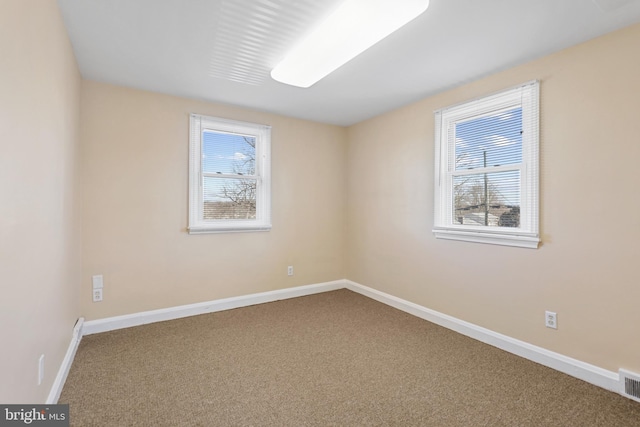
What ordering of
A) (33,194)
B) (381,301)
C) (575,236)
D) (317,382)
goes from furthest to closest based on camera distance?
(381,301) < (575,236) < (317,382) < (33,194)

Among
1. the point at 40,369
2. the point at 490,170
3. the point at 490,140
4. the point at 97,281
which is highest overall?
the point at 490,140

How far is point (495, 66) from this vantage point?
2580 mm

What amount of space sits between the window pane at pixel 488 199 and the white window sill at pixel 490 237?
0.13m

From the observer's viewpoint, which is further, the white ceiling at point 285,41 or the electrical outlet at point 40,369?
the white ceiling at point 285,41

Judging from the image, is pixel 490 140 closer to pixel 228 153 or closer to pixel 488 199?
pixel 488 199

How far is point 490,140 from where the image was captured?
283 centimetres

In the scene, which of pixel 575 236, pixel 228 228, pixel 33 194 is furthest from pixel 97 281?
pixel 575 236

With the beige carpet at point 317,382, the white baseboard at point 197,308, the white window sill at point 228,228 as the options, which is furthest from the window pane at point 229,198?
the beige carpet at point 317,382

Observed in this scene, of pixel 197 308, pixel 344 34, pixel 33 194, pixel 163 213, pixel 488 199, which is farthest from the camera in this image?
pixel 197 308

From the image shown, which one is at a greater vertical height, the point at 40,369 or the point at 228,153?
the point at 228,153

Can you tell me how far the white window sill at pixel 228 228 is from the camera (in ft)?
11.2

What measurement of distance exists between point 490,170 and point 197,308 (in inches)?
131

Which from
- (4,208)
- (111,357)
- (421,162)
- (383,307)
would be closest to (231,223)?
(111,357)

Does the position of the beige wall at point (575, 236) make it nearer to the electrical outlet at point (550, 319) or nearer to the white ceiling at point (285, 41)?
the electrical outlet at point (550, 319)
